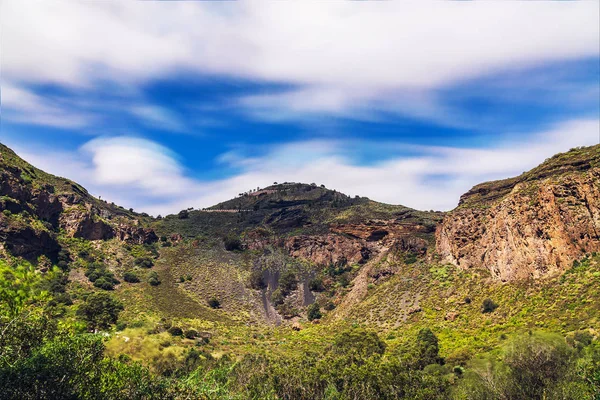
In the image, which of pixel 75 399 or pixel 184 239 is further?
pixel 184 239

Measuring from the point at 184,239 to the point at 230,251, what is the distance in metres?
23.5

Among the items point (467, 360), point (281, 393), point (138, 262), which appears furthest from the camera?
point (138, 262)

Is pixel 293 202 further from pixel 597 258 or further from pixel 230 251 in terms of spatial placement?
pixel 597 258

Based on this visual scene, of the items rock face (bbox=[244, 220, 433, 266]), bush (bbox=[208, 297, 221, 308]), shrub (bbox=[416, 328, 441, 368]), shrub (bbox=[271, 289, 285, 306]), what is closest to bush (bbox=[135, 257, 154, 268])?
bush (bbox=[208, 297, 221, 308])

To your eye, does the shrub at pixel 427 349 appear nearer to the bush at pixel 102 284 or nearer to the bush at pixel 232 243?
the bush at pixel 102 284

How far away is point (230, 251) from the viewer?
136m

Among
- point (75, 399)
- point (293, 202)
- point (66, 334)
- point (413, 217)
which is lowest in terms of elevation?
point (75, 399)

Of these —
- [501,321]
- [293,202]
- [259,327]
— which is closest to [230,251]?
[259,327]

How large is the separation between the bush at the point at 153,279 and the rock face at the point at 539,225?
76.9m

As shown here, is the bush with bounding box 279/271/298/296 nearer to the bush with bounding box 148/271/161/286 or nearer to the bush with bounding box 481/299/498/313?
the bush with bounding box 148/271/161/286

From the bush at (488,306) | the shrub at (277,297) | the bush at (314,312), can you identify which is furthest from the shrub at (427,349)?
the shrub at (277,297)

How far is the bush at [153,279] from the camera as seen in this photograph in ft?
345

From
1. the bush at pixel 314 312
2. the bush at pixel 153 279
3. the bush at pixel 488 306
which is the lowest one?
the bush at pixel 314 312

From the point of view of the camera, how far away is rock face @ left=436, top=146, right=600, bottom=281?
60.9 meters
